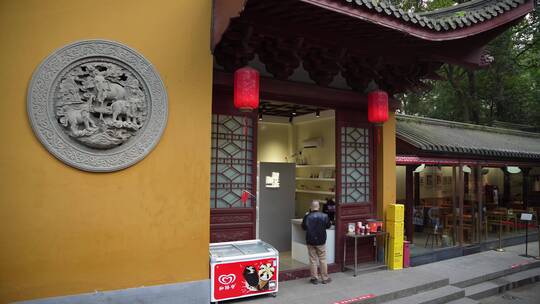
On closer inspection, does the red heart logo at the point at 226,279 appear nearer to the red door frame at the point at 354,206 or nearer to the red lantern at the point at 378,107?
the red door frame at the point at 354,206

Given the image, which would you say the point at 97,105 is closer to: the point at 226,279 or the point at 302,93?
the point at 226,279

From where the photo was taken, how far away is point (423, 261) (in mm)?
7676

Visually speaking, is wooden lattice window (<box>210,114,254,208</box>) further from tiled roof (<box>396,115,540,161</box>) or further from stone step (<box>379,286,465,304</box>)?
tiled roof (<box>396,115,540,161</box>)

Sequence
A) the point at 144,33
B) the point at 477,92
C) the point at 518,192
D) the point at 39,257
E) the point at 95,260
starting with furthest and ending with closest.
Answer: the point at 477,92 → the point at 518,192 → the point at 144,33 → the point at 95,260 → the point at 39,257

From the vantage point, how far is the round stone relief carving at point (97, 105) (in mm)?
3949

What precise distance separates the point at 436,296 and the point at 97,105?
5.63m

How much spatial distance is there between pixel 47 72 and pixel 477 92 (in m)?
18.5

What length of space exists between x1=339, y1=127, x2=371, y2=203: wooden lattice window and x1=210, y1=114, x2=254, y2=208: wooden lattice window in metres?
1.96

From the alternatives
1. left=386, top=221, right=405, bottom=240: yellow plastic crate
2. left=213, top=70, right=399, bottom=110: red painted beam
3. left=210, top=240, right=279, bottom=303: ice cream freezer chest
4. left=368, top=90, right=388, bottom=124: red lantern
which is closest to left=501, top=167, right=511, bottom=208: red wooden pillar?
left=386, top=221, right=405, bottom=240: yellow plastic crate

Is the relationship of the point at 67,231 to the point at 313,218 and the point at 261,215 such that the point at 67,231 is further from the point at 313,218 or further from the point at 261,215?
the point at 261,215

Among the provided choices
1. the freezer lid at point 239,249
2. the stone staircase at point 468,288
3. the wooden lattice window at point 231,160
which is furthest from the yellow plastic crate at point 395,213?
the wooden lattice window at point 231,160

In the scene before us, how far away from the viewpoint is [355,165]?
7.07 m

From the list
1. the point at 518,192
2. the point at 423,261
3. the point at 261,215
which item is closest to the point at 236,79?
the point at 261,215

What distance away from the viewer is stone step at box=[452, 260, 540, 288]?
666 centimetres
